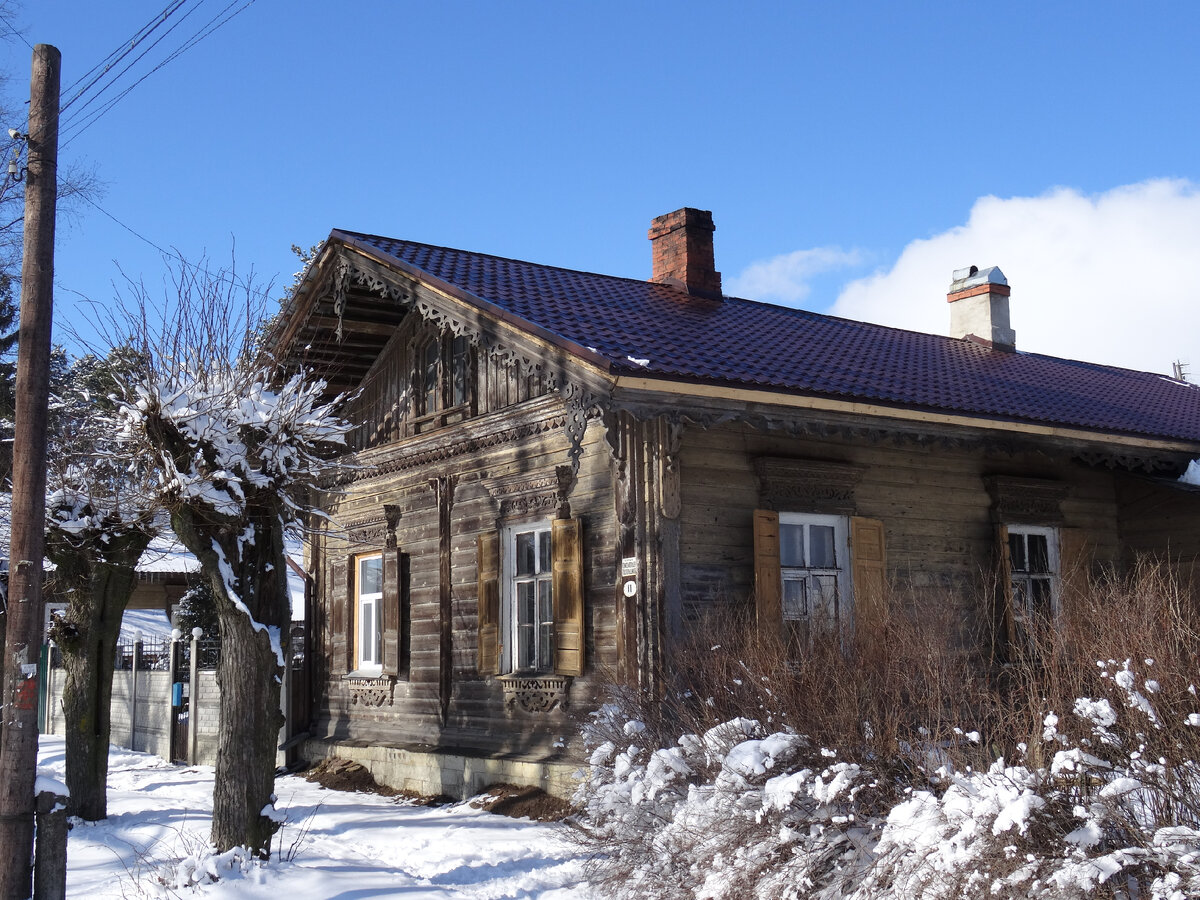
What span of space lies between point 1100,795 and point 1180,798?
289mm

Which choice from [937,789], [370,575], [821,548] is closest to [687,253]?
[821,548]

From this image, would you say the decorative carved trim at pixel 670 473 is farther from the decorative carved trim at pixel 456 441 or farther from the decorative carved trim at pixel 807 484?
the decorative carved trim at pixel 456 441

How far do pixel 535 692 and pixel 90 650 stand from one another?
4.38 metres

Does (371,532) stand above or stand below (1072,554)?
above

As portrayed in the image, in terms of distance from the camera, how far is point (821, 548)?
39.2ft

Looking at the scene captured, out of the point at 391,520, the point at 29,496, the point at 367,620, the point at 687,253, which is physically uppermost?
the point at 687,253

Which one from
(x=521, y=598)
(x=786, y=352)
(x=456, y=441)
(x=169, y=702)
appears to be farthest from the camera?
(x=169, y=702)

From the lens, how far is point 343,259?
13.9 m

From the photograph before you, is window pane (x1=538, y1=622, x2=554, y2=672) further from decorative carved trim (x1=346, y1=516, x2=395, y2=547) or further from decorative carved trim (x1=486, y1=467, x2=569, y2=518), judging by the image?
decorative carved trim (x1=346, y1=516, x2=395, y2=547)

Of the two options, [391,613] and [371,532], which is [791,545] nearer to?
[391,613]

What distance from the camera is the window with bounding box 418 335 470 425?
554 inches

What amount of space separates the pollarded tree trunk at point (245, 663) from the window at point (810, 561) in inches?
170

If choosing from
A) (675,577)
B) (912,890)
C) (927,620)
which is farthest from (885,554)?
(912,890)

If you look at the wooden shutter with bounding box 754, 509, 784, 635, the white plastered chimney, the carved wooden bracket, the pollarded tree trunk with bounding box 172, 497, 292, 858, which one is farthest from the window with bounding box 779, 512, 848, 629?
the white plastered chimney
